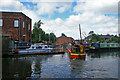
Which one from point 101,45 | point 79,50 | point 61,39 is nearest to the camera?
point 79,50

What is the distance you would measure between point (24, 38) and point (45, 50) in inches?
331

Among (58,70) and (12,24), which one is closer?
(58,70)

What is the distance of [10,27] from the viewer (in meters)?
31.6

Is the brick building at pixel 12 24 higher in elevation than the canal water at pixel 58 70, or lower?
higher

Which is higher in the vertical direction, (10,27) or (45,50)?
(10,27)

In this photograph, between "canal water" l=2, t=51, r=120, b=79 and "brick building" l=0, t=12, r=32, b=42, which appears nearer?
"canal water" l=2, t=51, r=120, b=79

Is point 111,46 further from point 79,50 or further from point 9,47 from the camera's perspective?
point 9,47

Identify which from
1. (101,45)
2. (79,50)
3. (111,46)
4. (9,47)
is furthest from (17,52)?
(111,46)

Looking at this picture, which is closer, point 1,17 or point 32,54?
point 32,54

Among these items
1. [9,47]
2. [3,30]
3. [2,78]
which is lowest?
[2,78]

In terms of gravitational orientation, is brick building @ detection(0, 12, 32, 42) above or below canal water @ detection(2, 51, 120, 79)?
above

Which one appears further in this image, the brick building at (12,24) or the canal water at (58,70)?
the brick building at (12,24)

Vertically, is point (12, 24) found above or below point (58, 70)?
above

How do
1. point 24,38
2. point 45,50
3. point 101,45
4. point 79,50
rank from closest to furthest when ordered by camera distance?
point 79,50, point 45,50, point 24,38, point 101,45
